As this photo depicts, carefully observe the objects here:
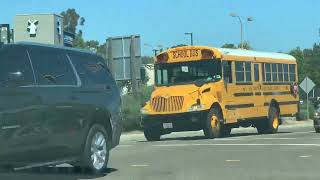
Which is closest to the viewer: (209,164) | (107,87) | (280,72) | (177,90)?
(107,87)

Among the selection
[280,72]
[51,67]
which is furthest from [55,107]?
[280,72]

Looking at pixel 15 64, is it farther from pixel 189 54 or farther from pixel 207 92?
pixel 189 54

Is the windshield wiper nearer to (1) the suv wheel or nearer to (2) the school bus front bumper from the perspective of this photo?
(1) the suv wheel

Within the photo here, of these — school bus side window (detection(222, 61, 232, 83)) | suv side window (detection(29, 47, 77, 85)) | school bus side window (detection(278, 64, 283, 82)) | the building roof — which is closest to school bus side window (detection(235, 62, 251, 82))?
the building roof

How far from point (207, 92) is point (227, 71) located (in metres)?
1.34

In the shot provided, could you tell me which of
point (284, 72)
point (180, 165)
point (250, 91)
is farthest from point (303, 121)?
point (180, 165)

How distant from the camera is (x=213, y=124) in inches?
895

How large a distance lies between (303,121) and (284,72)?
650 inches

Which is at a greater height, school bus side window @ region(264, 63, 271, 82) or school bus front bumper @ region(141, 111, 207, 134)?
school bus side window @ region(264, 63, 271, 82)

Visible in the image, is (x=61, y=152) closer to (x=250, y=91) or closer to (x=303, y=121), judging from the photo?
(x=250, y=91)

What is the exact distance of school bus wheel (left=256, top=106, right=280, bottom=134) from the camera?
2650 centimetres

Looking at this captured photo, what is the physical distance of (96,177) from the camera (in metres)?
11.5

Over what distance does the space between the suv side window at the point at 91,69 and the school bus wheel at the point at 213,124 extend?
9976 mm

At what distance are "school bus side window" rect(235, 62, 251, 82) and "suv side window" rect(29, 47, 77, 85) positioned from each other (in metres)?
13.5
